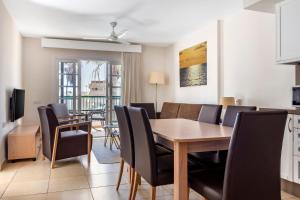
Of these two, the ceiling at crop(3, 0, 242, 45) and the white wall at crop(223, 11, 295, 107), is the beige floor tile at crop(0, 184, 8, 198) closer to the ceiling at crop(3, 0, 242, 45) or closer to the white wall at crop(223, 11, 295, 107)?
the ceiling at crop(3, 0, 242, 45)

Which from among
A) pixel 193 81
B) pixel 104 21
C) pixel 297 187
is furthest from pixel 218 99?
pixel 104 21

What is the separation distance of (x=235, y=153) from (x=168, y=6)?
316 centimetres

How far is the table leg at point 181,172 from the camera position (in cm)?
184

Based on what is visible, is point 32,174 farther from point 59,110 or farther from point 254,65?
point 254,65

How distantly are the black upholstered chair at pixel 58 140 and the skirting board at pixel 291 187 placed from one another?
2.86 meters

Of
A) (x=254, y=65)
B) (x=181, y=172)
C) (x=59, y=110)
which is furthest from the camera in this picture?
(x=59, y=110)

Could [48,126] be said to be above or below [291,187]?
above

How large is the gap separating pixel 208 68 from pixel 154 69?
246cm

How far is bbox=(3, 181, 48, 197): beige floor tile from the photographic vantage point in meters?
2.89

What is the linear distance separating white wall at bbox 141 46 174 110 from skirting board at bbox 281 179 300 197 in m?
4.41

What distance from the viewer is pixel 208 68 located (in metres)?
5.20

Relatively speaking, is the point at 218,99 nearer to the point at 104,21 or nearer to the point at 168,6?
the point at 168,6

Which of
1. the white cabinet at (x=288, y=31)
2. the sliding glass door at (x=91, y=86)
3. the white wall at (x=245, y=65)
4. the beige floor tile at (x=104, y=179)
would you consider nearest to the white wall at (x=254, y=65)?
the white wall at (x=245, y=65)

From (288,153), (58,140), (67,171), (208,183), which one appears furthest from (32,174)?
(288,153)
